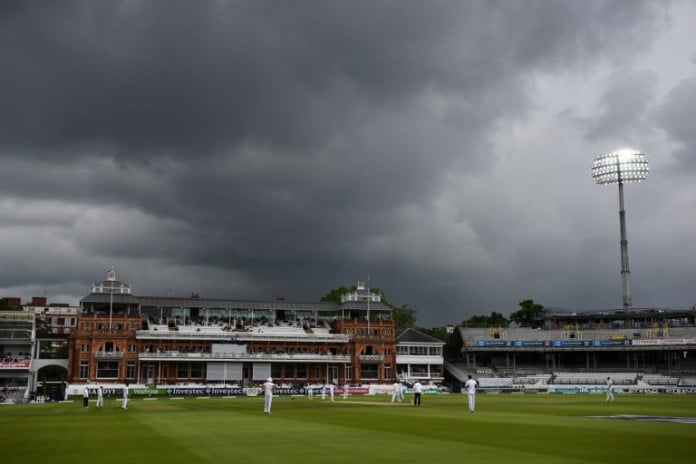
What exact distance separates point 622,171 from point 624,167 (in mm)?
674

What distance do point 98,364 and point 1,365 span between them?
11.8 metres

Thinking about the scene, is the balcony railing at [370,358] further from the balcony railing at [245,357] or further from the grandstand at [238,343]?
the balcony railing at [245,357]

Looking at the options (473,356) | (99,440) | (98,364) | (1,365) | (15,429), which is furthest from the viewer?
(473,356)

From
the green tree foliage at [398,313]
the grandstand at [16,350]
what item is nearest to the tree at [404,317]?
the green tree foliage at [398,313]

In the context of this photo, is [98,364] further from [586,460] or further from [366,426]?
[586,460]

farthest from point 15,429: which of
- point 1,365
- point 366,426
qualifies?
point 1,365

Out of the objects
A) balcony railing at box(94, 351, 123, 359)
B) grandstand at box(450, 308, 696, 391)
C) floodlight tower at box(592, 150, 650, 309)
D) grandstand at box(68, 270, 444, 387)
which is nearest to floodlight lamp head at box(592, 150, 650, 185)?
floodlight tower at box(592, 150, 650, 309)

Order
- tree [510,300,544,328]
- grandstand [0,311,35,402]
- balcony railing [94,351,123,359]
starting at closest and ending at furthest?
grandstand [0,311,35,402] → balcony railing [94,351,123,359] → tree [510,300,544,328]

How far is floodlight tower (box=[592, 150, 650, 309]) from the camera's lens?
10669cm

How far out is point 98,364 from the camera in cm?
9281

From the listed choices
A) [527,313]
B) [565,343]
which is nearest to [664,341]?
[565,343]

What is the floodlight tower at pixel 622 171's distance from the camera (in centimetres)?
10669

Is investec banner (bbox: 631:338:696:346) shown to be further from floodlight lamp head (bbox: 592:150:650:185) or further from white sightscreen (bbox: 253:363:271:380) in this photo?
white sightscreen (bbox: 253:363:271:380)

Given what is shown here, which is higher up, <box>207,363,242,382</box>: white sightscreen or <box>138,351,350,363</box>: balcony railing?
<box>138,351,350,363</box>: balcony railing
